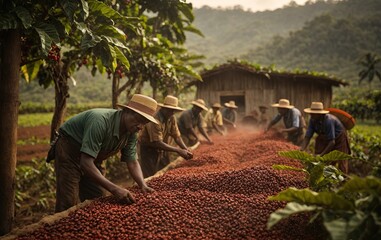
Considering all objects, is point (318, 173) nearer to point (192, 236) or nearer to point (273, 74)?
point (192, 236)

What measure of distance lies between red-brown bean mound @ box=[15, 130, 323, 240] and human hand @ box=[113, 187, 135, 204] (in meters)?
0.05

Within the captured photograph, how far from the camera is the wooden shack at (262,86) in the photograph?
10594mm

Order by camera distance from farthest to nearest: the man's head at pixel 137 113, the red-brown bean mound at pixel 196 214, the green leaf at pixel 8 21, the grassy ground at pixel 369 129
Result: the grassy ground at pixel 369 129, the man's head at pixel 137 113, the green leaf at pixel 8 21, the red-brown bean mound at pixel 196 214

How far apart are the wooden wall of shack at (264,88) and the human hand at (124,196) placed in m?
8.71

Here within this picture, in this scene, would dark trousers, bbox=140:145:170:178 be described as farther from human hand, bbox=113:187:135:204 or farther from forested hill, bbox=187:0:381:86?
forested hill, bbox=187:0:381:86

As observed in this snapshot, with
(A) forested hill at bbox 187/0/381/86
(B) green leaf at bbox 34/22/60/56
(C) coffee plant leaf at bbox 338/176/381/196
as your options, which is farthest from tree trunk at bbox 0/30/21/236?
(A) forested hill at bbox 187/0/381/86

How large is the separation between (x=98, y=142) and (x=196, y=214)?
1.11 m

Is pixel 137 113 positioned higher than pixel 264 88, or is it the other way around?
pixel 264 88

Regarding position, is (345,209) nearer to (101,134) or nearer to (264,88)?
(101,134)

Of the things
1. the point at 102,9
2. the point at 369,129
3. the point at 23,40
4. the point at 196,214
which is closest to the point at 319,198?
the point at 196,214

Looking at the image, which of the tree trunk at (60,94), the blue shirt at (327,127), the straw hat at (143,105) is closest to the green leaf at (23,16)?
the straw hat at (143,105)

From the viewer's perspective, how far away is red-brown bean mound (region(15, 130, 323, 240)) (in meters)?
2.16

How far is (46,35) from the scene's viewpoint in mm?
2631

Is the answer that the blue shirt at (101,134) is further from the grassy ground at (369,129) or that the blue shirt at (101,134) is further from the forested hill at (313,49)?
the forested hill at (313,49)
